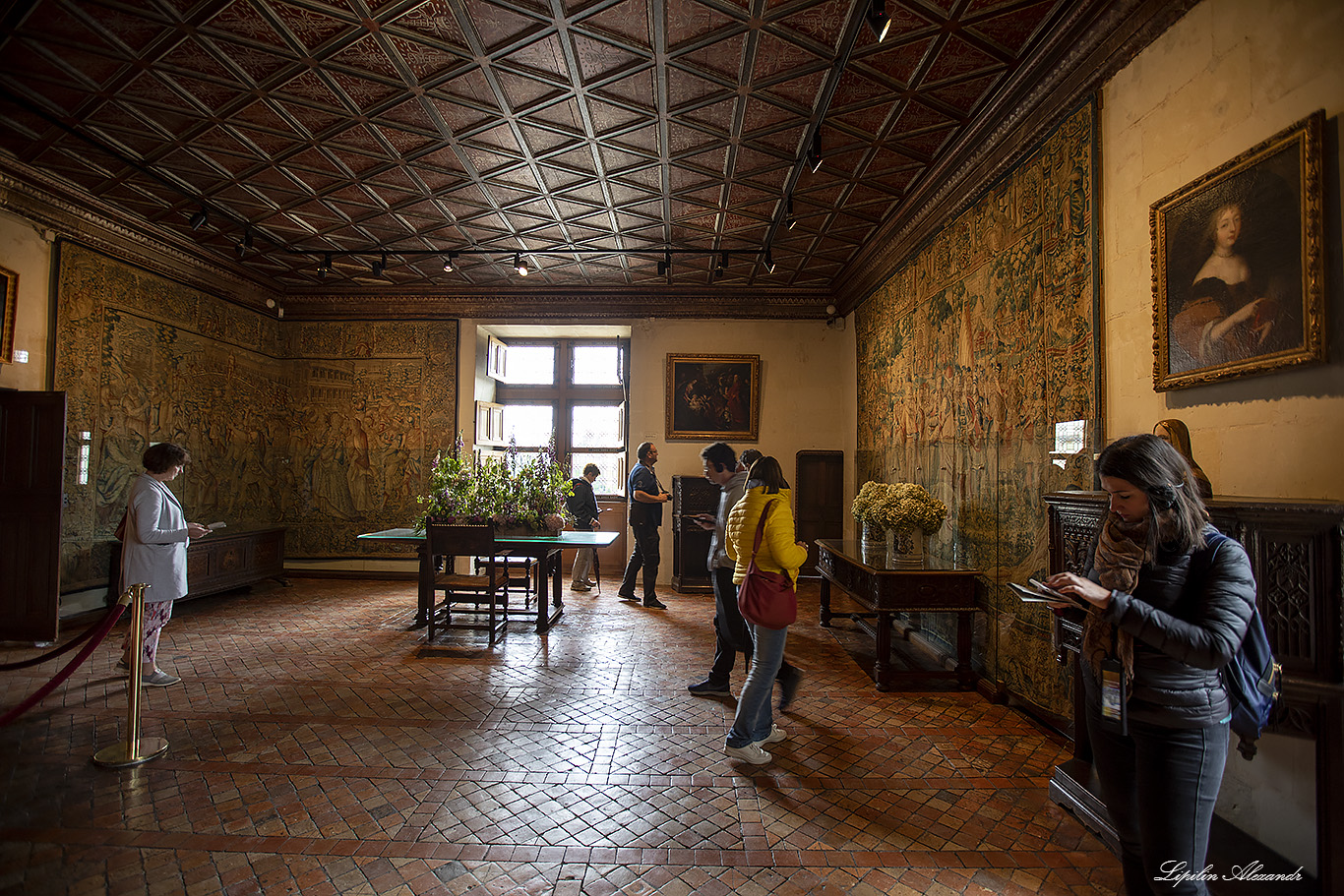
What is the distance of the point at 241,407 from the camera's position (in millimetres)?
8547

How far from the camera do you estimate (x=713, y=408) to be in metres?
9.41

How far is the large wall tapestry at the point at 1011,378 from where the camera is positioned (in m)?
3.68

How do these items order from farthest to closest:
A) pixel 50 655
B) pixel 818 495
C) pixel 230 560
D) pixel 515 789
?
1. pixel 818 495
2. pixel 230 560
3. pixel 515 789
4. pixel 50 655

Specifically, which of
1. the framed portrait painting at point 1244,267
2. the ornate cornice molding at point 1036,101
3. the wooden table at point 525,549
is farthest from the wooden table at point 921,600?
the ornate cornice molding at point 1036,101

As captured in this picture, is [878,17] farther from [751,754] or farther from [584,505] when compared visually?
[584,505]

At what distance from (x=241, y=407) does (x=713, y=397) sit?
6828 millimetres

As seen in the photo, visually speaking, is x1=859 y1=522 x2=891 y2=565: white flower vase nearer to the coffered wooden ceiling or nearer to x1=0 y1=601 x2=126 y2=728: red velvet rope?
the coffered wooden ceiling

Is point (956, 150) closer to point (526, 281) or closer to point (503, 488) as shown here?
point (503, 488)

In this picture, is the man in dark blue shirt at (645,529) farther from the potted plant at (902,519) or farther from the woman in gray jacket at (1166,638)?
the woman in gray jacket at (1166,638)

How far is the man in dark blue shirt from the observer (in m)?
7.58

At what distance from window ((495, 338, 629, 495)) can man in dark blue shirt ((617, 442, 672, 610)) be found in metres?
2.46

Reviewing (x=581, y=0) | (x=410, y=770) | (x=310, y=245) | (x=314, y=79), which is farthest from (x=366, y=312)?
(x=410, y=770)

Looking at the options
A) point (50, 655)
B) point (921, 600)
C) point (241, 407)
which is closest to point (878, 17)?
point (921, 600)

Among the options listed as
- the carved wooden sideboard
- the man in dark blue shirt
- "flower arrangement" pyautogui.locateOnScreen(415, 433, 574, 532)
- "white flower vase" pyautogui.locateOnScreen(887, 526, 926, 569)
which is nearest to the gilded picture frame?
"flower arrangement" pyautogui.locateOnScreen(415, 433, 574, 532)
